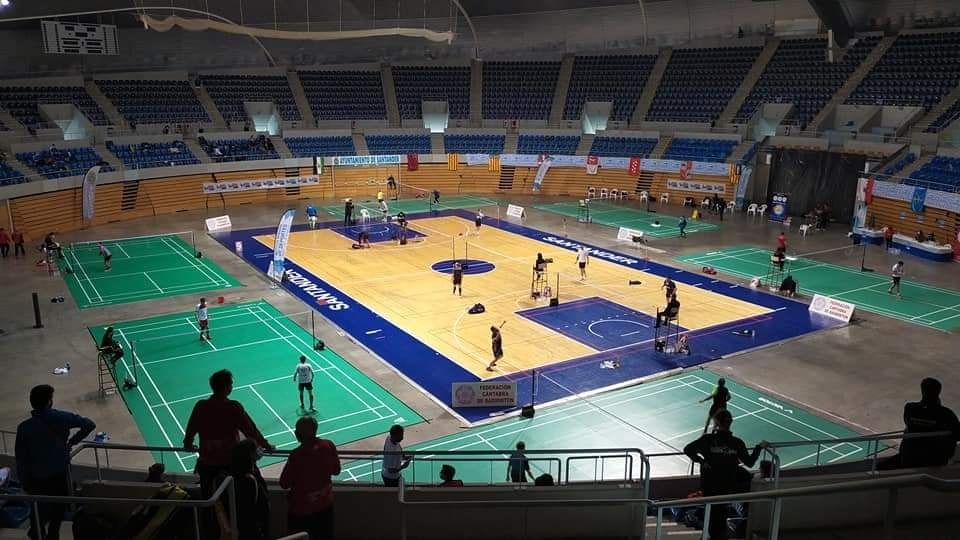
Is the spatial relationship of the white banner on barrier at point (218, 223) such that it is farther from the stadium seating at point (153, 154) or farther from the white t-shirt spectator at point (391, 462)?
the white t-shirt spectator at point (391, 462)

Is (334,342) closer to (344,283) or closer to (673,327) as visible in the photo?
(344,283)

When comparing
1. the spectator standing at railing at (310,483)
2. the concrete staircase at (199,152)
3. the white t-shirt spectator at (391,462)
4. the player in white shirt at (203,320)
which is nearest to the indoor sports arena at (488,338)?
the spectator standing at railing at (310,483)

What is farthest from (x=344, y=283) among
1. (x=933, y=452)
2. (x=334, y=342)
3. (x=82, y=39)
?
(x=82, y=39)

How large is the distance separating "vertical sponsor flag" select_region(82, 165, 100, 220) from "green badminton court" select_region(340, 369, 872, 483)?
1210 inches

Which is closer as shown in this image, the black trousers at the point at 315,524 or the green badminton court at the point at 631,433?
the black trousers at the point at 315,524

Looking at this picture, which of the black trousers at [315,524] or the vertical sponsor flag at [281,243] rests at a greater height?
the black trousers at [315,524]

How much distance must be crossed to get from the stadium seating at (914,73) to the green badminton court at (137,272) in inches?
1544

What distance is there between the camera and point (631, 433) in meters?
17.6

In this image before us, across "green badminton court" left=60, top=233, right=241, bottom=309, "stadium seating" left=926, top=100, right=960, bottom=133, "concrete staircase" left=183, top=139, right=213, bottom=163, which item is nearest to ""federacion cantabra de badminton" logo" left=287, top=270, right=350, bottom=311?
"green badminton court" left=60, top=233, right=241, bottom=309

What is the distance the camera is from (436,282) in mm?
30641

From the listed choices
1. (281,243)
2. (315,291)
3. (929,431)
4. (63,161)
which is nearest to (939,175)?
(315,291)

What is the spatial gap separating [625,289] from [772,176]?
22.4 metres

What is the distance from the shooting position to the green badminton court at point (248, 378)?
17.8 metres

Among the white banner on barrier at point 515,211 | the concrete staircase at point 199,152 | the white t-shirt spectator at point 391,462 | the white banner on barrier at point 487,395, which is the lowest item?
the white banner on barrier at point 487,395
